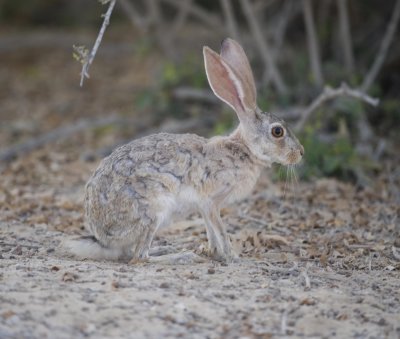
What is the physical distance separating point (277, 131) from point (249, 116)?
0.82 ft

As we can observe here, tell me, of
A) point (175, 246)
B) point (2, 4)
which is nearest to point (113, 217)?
point (175, 246)

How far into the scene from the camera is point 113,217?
584 cm

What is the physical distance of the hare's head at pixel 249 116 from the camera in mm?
6340

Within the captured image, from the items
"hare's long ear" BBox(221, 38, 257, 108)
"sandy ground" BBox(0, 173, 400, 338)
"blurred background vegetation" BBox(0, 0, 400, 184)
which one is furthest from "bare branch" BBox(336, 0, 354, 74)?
"sandy ground" BBox(0, 173, 400, 338)

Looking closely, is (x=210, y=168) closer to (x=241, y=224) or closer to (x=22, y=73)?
(x=241, y=224)

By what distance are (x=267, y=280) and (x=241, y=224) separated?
187 cm

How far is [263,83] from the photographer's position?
10695mm

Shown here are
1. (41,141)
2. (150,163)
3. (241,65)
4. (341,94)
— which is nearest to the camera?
(150,163)

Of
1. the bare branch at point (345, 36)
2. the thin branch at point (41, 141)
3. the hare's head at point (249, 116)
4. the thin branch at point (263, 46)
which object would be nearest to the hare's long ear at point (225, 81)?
the hare's head at point (249, 116)

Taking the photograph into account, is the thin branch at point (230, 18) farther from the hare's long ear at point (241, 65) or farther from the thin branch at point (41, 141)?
the hare's long ear at point (241, 65)

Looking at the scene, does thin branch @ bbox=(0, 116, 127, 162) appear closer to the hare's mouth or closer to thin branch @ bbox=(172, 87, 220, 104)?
thin branch @ bbox=(172, 87, 220, 104)

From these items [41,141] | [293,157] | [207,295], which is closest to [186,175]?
[293,157]

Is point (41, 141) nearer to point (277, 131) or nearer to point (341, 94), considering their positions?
point (341, 94)

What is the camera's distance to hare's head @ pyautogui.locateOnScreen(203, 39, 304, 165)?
6.34 meters
